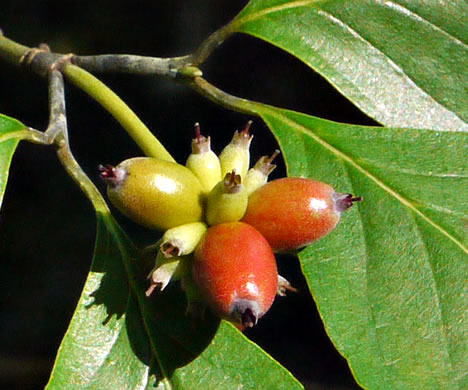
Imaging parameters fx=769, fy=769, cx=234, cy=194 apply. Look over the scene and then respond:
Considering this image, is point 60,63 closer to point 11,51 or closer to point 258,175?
point 11,51

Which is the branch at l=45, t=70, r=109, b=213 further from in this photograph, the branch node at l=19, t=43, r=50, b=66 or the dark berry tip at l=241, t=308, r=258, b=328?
the dark berry tip at l=241, t=308, r=258, b=328

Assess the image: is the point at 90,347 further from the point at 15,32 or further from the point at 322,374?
the point at 15,32

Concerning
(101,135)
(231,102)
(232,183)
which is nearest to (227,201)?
(232,183)

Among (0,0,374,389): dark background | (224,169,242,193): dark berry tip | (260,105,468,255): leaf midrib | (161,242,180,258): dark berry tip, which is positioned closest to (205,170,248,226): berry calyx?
(224,169,242,193): dark berry tip

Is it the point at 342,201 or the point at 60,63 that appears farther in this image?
the point at 60,63

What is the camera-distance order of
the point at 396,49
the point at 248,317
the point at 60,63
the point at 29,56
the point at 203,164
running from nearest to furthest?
the point at 248,317
the point at 203,164
the point at 396,49
the point at 60,63
the point at 29,56
